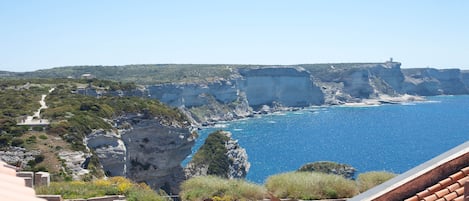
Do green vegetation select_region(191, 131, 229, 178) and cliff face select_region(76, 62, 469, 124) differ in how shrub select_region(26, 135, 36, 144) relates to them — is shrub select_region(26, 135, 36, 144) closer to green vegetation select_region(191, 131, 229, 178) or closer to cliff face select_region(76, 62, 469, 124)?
green vegetation select_region(191, 131, 229, 178)

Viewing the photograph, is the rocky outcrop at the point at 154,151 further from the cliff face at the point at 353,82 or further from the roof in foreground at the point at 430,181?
the cliff face at the point at 353,82

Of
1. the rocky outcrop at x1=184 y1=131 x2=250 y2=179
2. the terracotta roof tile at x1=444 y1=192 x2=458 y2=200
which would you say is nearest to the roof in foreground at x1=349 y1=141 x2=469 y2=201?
the terracotta roof tile at x1=444 y1=192 x2=458 y2=200

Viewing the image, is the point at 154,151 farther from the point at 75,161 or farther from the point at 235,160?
the point at 235,160

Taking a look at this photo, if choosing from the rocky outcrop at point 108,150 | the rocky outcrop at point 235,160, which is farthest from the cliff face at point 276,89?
the rocky outcrop at point 108,150

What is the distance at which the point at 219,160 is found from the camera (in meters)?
50.7

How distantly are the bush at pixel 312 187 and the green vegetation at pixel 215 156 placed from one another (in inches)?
1400

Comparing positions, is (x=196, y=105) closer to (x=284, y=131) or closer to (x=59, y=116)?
(x=284, y=131)

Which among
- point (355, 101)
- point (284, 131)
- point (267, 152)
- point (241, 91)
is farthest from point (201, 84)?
point (355, 101)

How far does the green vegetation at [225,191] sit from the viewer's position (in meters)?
12.2

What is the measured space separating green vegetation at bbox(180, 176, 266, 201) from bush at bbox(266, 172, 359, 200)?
424mm

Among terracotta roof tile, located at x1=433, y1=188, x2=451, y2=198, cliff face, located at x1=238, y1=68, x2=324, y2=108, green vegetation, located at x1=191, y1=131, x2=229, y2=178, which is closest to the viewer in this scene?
terracotta roof tile, located at x1=433, y1=188, x2=451, y2=198

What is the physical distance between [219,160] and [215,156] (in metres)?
1.04

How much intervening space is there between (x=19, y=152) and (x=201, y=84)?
111041mm

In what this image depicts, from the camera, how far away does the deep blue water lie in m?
78.2
